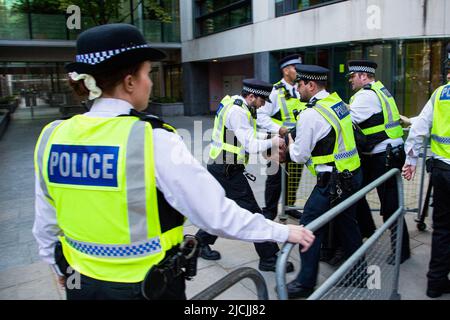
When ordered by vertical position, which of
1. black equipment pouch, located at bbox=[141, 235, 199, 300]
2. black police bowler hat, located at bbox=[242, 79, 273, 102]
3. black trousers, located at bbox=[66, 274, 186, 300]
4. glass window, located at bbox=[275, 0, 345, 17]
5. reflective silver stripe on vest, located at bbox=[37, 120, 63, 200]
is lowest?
black trousers, located at bbox=[66, 274, 186, 300]

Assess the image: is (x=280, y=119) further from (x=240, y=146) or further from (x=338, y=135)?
(x=338, y=135)

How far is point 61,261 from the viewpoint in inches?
72.2

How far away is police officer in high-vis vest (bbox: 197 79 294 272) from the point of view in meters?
3.75

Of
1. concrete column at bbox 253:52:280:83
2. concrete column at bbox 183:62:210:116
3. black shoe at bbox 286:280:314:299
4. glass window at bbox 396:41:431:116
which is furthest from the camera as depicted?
concrete column at bbox 183:62:210:116

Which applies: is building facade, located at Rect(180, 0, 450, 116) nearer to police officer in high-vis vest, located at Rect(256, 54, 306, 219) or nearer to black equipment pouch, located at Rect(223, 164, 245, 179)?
police officer in high-vis vest, located at Rect(256, 54, 306, 219)

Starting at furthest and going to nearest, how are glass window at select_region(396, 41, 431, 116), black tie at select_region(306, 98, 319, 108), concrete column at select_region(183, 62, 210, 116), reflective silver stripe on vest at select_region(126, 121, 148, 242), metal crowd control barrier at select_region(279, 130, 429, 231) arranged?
concrete column at select_region(183, 62, 210, 116) → glass window at select_region(396, 41, 431, 116) → metal crowd control barrier at select_region(279, 130, 429, 231) → black tie at select_region(306, 98, 319, 108) → reflective silver stripe on vest at select_region(126, 121, 148, 242)

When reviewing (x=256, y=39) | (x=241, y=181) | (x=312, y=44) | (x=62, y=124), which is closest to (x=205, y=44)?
(x=256, y=39)

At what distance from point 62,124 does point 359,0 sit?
10.0 meters

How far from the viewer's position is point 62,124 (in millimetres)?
1715

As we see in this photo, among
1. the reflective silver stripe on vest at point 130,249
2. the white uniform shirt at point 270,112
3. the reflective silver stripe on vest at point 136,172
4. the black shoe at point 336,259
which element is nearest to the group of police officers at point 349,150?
the black shoe at point 336,259

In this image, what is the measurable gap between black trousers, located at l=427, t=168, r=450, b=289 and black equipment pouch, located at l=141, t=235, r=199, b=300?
2.44 meters

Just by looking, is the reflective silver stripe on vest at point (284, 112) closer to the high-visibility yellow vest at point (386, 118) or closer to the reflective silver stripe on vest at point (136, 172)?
the high-visibility yellow vest at point (386, 118)

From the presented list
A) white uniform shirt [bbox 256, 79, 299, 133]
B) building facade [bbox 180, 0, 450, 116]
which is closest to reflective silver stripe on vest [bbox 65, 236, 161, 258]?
white uniform shirt [bbox 256, 79, 299, 133]

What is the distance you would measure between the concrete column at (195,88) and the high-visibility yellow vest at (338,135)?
17197 millimetres
